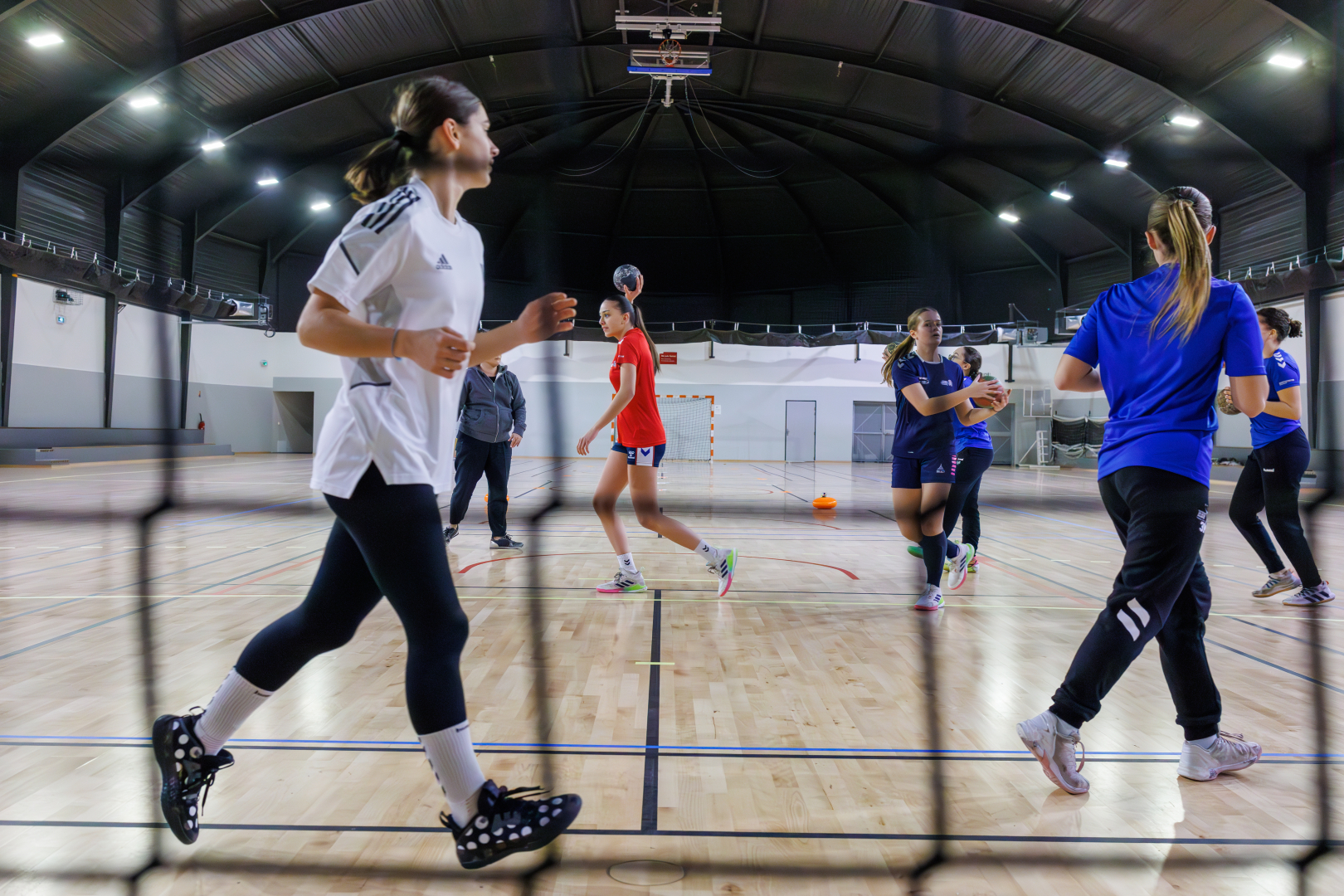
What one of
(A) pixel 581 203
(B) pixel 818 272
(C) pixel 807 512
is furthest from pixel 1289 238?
(A) pixel 581 203

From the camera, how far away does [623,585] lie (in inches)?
171

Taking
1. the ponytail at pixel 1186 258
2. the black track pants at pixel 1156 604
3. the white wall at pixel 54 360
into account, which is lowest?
the black track pants at pixel 1156 604

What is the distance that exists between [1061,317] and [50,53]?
745 inches

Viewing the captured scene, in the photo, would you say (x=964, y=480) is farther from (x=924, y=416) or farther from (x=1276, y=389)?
(x=1276, y=389)

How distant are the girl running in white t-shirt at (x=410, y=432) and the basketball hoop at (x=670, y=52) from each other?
13.4 m

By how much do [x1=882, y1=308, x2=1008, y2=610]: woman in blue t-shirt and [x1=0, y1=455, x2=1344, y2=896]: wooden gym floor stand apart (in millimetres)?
390

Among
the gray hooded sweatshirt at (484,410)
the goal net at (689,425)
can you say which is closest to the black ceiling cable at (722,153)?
the goal net at (689,425)

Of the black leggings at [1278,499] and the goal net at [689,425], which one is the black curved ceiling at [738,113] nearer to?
the goal net at [689,425]

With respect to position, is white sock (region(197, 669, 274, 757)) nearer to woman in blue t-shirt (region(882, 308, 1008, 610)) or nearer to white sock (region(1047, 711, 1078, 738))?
white sock (region(1047, 711, 1078, 738))

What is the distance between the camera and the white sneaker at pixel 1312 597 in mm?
3949

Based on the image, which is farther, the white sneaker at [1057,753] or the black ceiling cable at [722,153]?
the black ceiling cable at [722,153]

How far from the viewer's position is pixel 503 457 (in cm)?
557

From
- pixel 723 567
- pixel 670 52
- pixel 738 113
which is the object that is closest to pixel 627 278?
pixel 723 567

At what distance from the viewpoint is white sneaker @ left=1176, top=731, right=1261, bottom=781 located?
1950mm
